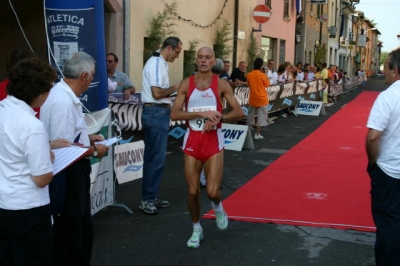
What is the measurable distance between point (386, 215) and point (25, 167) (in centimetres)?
257

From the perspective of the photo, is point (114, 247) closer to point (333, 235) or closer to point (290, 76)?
point (333, 235)

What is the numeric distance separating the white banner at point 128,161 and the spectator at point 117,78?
175 centimetres

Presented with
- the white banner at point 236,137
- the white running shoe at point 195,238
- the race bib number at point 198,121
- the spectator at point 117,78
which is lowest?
the white running shoe at point 195,238

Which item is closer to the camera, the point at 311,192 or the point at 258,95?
the point at 311,192

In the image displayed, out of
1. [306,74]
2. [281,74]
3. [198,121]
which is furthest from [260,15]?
[198,121]

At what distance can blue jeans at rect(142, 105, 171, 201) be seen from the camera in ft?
20.9

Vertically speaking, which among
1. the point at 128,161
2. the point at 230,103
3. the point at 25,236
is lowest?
the point at 128,161

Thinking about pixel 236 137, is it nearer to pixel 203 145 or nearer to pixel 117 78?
pixel 117 78

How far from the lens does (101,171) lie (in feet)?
19.9

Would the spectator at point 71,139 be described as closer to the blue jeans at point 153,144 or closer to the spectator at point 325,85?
the blue jeans at point 153,144

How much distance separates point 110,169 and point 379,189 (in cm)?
318

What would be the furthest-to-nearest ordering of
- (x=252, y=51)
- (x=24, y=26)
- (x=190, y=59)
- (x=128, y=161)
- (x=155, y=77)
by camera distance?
(x=252, y=51) < (x=190, y=59) < (x=24, y=26) < (x=128, y=161) < (x=155, y=77)

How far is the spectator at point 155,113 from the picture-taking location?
6.30 meters

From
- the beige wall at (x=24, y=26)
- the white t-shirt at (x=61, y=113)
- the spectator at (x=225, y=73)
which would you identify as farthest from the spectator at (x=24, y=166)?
the beige wall at (x=24, y=26)
